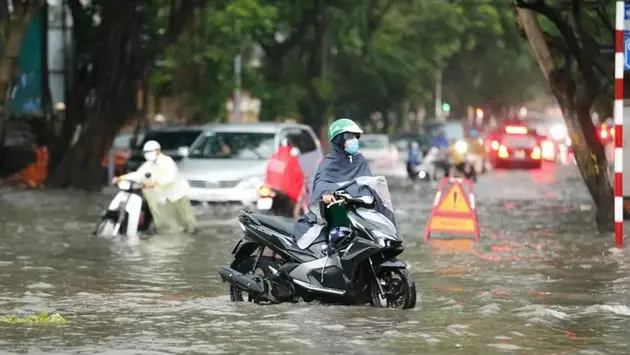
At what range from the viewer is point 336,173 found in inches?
517

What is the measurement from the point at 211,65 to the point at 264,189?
84.1ft

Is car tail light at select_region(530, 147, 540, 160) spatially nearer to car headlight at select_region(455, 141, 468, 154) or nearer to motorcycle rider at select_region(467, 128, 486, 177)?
motorcycle rider at select_region(467, 128, 486, 177)

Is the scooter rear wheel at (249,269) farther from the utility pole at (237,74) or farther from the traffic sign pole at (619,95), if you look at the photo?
the utility pole at (237,74)

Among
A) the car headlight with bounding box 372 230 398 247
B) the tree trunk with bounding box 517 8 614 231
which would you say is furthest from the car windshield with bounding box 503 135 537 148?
the car headlight with bounding box 372 230 398 247

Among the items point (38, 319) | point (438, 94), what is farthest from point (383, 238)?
Answer: point (438, 94)

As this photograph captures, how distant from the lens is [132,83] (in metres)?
36.5

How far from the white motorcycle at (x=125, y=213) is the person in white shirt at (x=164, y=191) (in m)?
0.15

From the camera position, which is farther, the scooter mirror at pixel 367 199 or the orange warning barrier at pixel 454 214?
the orange warning barrier at pixel 454 214

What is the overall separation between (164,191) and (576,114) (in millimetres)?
6214

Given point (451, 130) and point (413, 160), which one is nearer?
point (413, 160)

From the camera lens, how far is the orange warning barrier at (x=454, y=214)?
21.9 m

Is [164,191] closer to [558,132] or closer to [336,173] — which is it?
[336,173]

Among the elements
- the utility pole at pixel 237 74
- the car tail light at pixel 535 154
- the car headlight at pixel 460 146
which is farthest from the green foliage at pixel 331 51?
the car tail light at pixel 535 154

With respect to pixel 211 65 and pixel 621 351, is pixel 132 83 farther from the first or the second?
pixel 621 351
